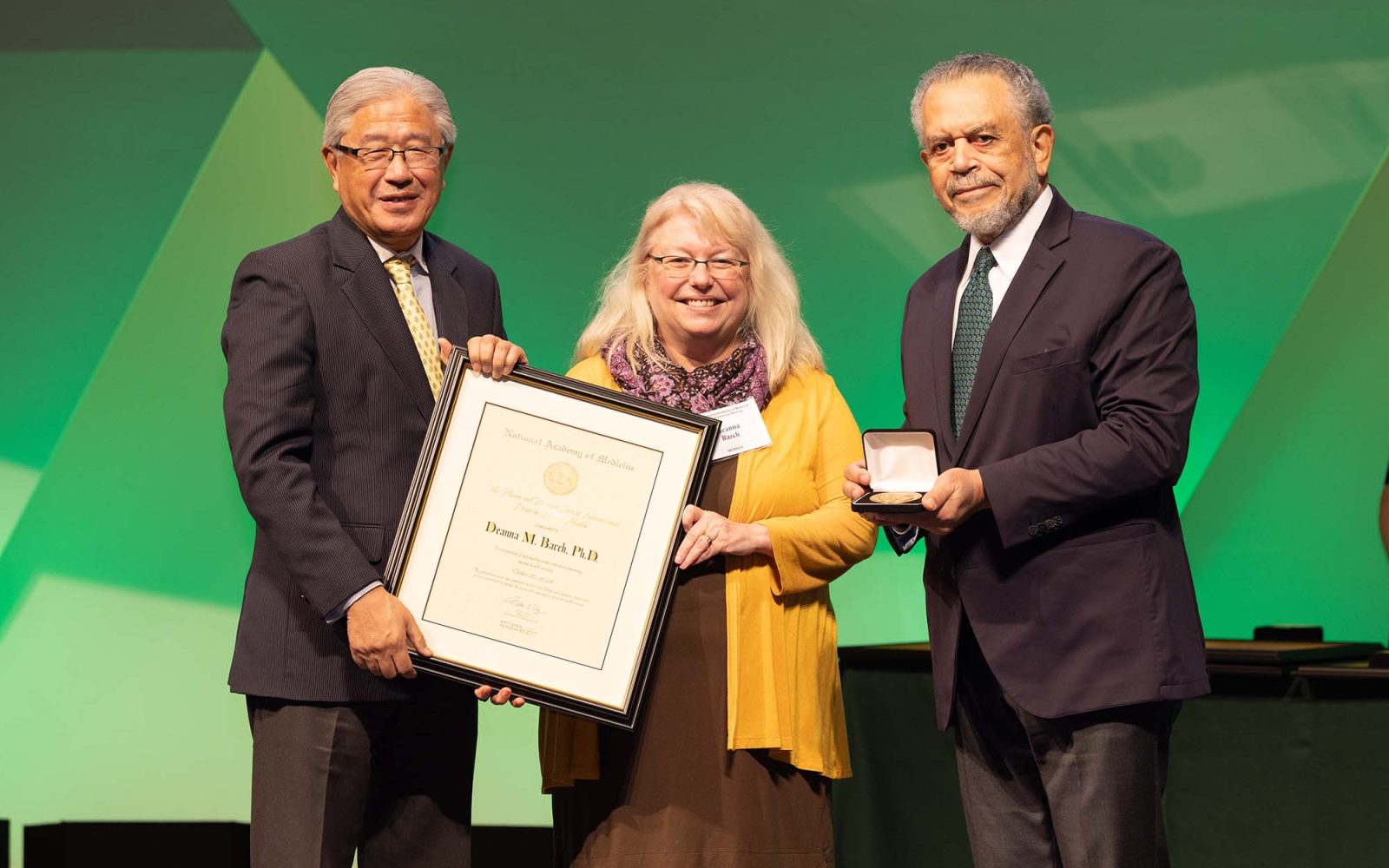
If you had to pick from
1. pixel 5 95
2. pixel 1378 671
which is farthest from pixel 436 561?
pixel 5 95

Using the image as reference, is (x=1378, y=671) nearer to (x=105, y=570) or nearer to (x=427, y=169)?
(x=427, y=169)

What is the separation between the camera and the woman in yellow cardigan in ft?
8.17

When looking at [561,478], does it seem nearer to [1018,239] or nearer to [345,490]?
[345,490]

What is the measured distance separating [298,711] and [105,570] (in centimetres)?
243

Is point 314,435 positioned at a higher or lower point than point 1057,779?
higher

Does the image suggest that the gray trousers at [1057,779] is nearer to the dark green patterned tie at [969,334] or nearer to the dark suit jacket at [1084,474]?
the dark suit jacket at [1084,474]

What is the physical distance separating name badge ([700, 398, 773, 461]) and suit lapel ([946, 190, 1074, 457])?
0.41 metres

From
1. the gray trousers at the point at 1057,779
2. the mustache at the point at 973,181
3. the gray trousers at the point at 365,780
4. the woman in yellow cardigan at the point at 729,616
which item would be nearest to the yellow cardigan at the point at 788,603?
the woman in yellow cardigan at the point at 729,616

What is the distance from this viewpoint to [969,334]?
237 centimetres

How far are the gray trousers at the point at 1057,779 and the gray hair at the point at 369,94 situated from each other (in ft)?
4.53

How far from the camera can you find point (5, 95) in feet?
14.7

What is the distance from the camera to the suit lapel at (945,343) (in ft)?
7.75

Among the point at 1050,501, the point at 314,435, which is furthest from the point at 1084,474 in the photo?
the point at 314,435

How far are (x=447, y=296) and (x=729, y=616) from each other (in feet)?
2.68
